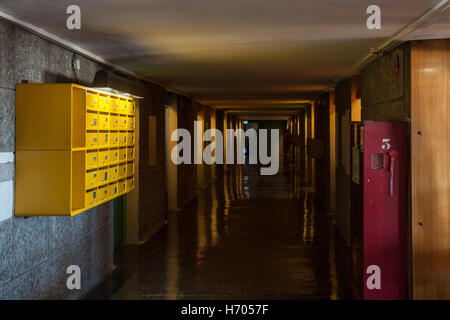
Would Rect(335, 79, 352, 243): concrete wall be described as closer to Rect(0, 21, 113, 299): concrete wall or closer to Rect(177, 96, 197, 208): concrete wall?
Rect(177, 96, 197, 208): concrete wall

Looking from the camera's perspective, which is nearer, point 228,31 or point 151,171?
point 228,31

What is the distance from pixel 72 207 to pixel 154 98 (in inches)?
172

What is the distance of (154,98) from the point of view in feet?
26.1

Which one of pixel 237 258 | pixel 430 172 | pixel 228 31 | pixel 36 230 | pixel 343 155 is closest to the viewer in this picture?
pixel 36 230

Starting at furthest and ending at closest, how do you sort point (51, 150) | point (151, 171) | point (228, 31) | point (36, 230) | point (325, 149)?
point (325, 149)
point (151, 171)
point (228, 31)
point (36, 230)
point (51, 150)

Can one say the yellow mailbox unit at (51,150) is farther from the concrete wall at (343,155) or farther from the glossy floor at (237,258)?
the concrete wall at (343,155)

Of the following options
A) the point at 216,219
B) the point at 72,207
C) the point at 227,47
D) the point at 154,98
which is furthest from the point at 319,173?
the point at 72,207

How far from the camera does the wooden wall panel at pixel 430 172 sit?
4.14m

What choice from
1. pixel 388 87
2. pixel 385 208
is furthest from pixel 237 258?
pixel 388 87

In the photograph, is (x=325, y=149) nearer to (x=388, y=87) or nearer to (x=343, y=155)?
(x=343, y=155)

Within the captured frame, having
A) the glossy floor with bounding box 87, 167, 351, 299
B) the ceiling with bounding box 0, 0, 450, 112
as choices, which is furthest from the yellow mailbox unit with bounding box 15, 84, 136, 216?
the glossy floor with bounding box 87, 167, 351, 299

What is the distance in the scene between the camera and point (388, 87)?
4.94 m

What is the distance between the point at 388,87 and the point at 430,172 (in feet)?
3.70
